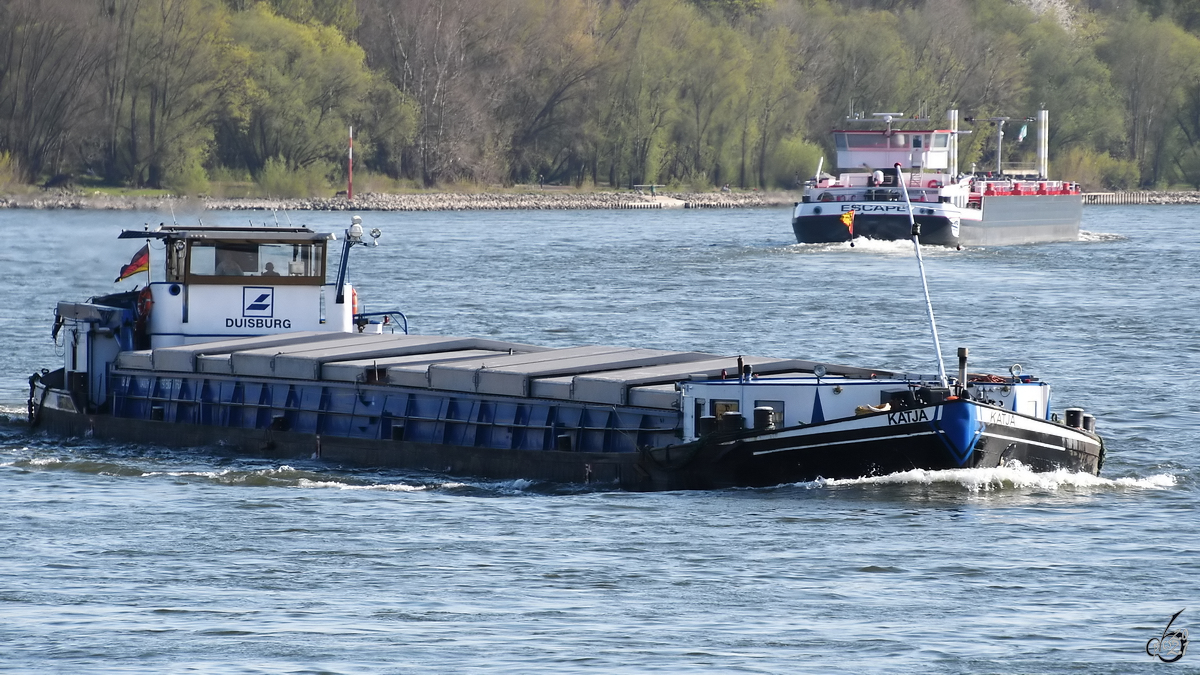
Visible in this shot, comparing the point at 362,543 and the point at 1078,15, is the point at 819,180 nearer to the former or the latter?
the point at 362,543

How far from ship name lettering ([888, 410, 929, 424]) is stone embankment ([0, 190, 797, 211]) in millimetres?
103522

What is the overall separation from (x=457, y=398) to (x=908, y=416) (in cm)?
846

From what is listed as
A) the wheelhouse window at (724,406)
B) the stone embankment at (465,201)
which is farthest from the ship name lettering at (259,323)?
the stone embankment at (465,201)

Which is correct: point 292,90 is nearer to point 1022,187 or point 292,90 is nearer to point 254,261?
point 1022,187

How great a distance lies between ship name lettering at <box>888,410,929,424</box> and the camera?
2777cm

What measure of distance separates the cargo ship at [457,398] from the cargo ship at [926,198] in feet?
186

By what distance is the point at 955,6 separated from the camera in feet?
556

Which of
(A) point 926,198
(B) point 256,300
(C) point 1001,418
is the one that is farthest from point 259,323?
(A) point 926,198

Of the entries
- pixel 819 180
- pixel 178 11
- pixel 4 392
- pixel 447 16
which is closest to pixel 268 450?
pixel 4 392

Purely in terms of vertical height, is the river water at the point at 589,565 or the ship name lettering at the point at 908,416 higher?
the ship name lettering at the point at 908,416

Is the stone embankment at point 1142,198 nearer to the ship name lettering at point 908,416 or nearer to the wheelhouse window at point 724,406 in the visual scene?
the wheelhouse window at point 724,406

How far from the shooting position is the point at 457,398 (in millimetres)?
32469

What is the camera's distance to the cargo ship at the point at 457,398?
93.6 feet

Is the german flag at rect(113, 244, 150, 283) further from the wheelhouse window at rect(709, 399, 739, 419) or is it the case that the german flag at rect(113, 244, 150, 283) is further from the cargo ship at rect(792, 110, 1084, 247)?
the cargo ship at rect(792, 110, 1084, 247)
